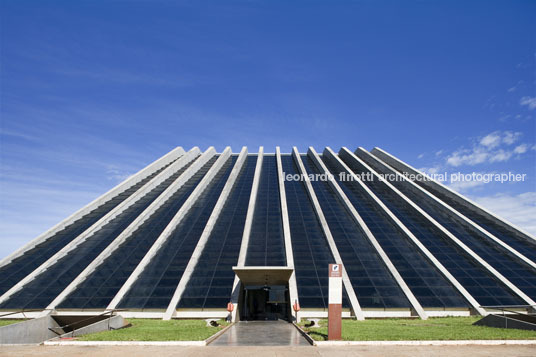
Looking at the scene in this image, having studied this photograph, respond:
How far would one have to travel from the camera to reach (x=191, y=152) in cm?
4947

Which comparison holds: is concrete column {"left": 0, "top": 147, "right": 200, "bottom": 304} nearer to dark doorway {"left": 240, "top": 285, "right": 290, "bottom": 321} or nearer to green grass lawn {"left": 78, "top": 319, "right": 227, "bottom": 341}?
green grass lawn {"left": 78, "top": 319, "right": 227, "bottom": 341}

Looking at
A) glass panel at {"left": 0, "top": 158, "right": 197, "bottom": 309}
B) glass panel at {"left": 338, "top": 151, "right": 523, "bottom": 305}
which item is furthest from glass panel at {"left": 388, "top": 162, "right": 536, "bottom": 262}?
glass panel at {"left": 0, "top": 158, "right": 197, "bottom": 309}

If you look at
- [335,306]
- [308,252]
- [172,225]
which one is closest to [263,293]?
[308,252]

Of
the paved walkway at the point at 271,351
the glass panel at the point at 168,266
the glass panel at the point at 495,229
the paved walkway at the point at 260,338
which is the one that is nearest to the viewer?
the paved walkway at the point at 271,351

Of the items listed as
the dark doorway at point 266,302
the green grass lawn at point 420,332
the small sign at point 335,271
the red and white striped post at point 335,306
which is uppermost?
the small sign at point 335,271

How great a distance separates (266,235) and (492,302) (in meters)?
16.1

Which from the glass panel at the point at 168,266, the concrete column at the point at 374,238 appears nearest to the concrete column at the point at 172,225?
the glass panel at the point at 168,266

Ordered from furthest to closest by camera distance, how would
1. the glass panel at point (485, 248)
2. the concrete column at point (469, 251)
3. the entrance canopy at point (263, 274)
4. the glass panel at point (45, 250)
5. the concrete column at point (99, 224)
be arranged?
the glass panel at point (45, 250)
the glass panel at point (485, 248)
the concrete column at point (99, 224)
the concrete column at point (469, 251)
the entrance canopy at point (263, 274)

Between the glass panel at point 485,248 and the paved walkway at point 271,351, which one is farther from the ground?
the glass panel at point 485,248

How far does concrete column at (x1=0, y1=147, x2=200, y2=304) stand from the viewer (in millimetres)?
22136

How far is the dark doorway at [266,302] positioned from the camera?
24688 millimetres

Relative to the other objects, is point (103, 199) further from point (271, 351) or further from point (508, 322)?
point (508, 322)

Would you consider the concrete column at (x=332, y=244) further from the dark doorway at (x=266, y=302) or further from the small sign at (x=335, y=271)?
the small sign at (x=335, y=271)

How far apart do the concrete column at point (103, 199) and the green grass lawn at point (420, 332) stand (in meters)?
23.5
